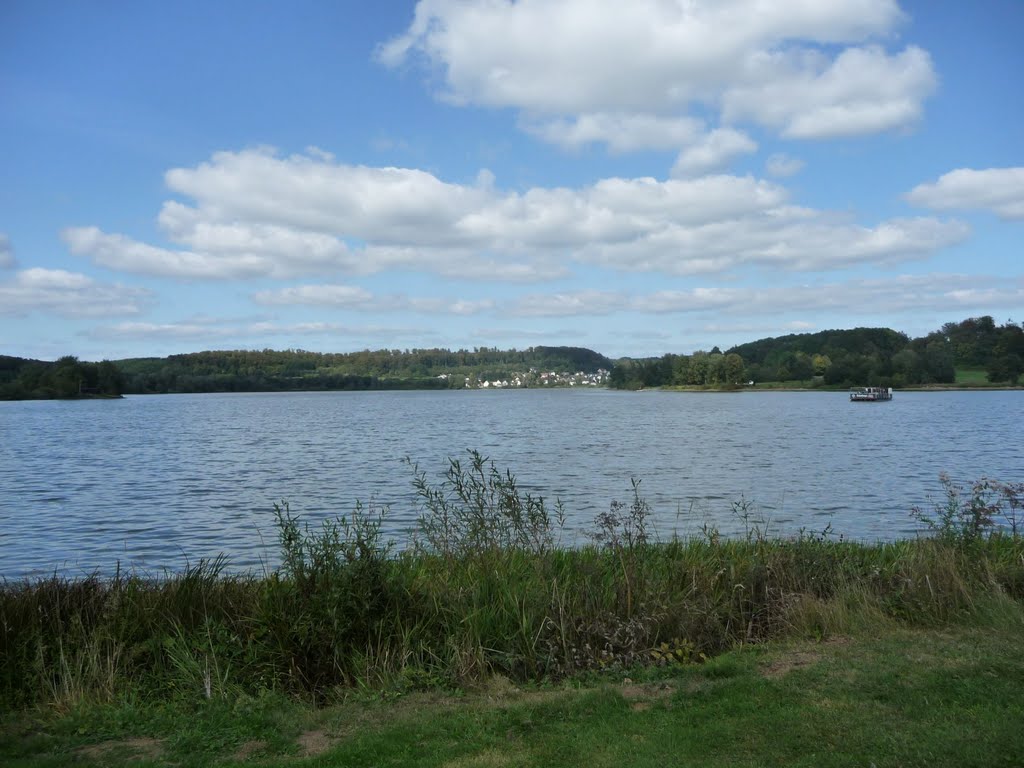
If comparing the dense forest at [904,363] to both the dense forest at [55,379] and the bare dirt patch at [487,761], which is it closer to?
the dense forest at [55,379]

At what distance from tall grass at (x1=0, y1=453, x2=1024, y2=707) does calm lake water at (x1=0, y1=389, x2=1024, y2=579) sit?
18.3 ft

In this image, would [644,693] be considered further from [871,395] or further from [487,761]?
[871,395]

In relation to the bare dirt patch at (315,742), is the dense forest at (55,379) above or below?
above

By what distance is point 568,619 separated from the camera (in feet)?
27.8

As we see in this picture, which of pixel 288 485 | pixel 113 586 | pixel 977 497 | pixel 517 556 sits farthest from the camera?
pixel 288 485

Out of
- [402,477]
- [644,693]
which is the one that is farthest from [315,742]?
[402,477]

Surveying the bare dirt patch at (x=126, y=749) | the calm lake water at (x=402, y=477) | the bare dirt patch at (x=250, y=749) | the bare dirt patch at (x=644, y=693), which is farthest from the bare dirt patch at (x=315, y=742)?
the calm lake water at (x=402, y=477)

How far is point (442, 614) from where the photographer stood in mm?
8922

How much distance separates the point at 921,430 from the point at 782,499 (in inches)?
1681

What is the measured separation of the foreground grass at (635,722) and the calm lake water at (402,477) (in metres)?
8.29

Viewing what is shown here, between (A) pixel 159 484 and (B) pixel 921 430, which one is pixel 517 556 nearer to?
(A) pixel 159 484

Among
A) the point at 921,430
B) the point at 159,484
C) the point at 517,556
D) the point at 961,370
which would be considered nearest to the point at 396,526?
the point at 517,556

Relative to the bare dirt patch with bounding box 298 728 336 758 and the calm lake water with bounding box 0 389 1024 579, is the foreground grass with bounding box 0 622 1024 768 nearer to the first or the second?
the bare dirt patch with bounding box 298 728 336 758

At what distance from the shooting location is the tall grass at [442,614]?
26.4 ft
